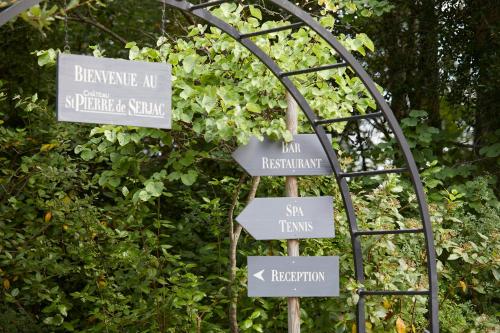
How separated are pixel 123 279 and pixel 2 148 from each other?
4.47 ft

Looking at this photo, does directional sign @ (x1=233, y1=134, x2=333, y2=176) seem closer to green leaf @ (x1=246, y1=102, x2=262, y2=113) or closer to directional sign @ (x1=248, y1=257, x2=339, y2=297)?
green leaf @ (x1=246, y1=102, x2=262, y2=113)

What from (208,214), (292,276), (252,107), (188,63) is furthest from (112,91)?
(208,214)

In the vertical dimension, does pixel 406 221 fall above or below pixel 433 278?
→ above

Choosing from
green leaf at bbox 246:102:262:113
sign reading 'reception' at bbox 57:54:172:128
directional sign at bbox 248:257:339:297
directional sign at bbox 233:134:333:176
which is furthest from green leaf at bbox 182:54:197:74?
directional sign at bbox 248:257:339:297

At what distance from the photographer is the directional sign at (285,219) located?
4656mm

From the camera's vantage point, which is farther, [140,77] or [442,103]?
[442,103]

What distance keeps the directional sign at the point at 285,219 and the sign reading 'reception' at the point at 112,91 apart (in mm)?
936

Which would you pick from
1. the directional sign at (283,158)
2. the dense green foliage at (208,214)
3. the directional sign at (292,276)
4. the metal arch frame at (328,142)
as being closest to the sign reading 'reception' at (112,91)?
the metal arch frame at (328,142)

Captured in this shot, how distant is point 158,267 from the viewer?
19.5 ft

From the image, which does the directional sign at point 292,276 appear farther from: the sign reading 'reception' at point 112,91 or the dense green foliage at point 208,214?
the sign reading 'reception' at point 112,91

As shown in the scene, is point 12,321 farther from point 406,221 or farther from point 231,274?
point 406,221

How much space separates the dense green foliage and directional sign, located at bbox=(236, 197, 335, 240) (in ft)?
1.21

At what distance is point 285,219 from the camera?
4.66 meters

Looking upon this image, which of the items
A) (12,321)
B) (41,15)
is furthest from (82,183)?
(41,15)
